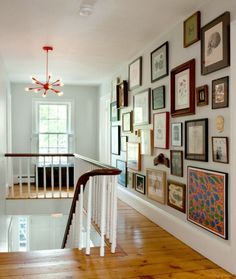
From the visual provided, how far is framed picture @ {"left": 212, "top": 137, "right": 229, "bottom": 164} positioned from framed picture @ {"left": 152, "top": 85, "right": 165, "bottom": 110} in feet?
4.50

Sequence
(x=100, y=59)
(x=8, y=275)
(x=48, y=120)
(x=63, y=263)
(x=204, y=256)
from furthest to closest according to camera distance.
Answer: (x=48, y=120)
(x=100, y=59)
(x=204, y=256)
(x=63, y=263)
(x=8, y=275)

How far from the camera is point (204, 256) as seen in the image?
3316 millimetres

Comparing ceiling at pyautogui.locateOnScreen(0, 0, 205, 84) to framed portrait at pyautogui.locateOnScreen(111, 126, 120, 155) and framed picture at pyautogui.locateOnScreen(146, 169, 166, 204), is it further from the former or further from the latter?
framed picture at pyautogui.locateOnScreen(146, 169, 166, 204)

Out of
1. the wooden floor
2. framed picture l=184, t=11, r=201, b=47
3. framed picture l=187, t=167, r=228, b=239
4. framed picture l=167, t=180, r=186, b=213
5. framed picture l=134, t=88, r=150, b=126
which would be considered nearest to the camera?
the wooden floor

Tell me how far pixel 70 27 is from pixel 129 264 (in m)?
2.82

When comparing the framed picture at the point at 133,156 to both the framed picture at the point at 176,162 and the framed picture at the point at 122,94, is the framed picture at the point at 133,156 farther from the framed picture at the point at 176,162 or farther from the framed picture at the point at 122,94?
the framed picture at the point at 176,162

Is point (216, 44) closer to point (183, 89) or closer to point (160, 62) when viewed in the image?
point (183, 89)

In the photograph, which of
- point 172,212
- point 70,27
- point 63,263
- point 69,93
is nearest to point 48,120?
point 69,93

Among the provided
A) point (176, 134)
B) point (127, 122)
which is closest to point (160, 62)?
point (176, 134)

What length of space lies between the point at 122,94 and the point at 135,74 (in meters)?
0.69

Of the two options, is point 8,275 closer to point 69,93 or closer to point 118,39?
point 118,39

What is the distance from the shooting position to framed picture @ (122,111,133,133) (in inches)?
229

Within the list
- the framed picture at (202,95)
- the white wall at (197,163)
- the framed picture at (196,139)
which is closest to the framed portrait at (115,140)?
the white wall at (197,163)

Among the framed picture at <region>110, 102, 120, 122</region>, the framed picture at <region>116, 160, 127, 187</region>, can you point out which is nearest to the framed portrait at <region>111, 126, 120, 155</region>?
the framed picture at <region>110, 102, 120, 122</region>
